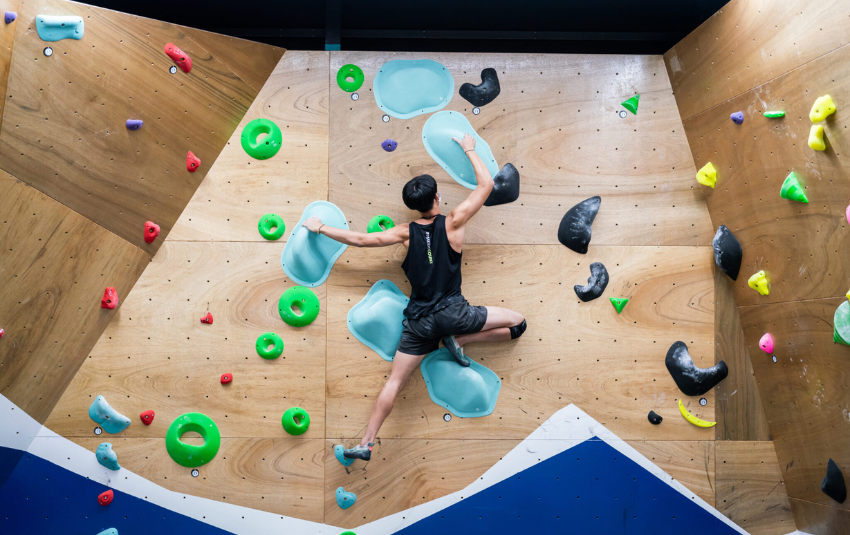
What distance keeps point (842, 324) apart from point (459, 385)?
1.96 m

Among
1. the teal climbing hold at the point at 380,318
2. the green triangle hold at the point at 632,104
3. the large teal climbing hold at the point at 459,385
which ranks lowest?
the large teal climbing hold at the point at 459,385

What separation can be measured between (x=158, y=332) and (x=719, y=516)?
3.53m

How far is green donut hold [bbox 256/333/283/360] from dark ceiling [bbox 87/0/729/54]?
1931 millimetres

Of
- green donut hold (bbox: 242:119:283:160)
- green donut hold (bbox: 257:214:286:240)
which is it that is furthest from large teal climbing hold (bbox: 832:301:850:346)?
green donut hold (bbox: 242:119:283:160)

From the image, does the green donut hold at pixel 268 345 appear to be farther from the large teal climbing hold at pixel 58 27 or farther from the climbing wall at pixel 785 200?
the climbing wall at pixel 785 200

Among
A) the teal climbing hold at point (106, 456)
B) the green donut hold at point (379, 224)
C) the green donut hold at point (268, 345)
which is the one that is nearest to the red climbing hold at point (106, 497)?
the teal climbing hold at point (106, 456)

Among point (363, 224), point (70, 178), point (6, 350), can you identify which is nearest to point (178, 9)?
point (70, 178)

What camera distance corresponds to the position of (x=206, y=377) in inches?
122

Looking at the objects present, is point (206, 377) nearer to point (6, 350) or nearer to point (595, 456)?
point (6, 350)

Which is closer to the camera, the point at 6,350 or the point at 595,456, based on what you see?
the point at 6,350

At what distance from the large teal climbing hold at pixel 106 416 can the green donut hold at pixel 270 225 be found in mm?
1308

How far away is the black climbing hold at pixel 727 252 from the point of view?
3141mm

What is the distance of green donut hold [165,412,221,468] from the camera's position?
3.04 metres

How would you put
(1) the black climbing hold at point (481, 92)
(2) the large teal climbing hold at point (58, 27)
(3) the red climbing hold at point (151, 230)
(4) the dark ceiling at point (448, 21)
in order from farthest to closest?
(4) the dark ceiling at point (448, 21)
(1) the black climbing hold at point (481, 92)
(3) the red climbing hold at point (151, 230)
(2) the large teal climbing hold at point (58, 27)
